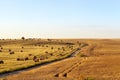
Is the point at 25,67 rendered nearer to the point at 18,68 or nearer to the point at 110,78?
the point at 18,68

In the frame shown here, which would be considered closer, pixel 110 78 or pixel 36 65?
pixel 110 78

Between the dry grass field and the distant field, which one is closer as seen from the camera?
the dry grass field

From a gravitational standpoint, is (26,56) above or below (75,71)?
above

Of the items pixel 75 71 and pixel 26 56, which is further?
pixel 26 56

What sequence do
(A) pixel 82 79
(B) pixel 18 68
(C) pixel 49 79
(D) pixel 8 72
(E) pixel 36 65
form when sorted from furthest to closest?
(E) pixel 36 65 < (B) pixel 18 68 < (D) pixel 8 72 < (C) pixel 49 79 < (A) pixel 82 79

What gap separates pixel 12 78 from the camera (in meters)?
33.4

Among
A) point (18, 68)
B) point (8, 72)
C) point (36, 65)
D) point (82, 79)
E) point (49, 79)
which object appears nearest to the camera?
point (82, 79)

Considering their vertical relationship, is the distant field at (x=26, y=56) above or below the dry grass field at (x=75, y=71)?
above

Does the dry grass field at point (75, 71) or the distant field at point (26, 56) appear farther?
the distant field at point (26, 56)

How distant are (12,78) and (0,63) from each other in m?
19.0

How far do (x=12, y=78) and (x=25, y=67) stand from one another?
11938 millimetres

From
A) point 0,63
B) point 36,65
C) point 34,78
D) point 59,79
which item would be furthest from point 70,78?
point 0,63

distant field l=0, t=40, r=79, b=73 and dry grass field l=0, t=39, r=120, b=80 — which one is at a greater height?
distant field l=0, t=40, r=79, b=73

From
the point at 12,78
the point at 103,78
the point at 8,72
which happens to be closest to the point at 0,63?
the point at 8,72
